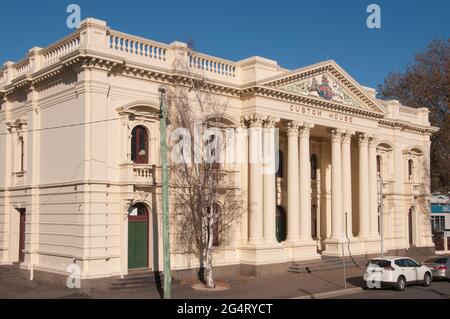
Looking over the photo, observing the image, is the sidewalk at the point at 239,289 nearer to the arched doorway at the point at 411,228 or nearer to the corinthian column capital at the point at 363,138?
the corinthian column capital at the point at 363,138

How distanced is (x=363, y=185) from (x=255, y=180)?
9.64 m

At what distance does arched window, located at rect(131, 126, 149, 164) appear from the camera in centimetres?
2486

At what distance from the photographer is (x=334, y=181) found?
32500 mm

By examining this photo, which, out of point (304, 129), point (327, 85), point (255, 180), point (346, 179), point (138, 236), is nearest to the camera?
point (138, 236)

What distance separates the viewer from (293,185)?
29641mm

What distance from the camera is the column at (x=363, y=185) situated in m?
34.2

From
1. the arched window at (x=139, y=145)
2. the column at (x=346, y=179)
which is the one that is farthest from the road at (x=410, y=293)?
the arched window at (x=139, y=145)

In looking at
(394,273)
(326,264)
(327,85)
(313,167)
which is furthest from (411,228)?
(394,273)

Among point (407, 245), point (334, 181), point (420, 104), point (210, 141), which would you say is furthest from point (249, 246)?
point (420, 104)

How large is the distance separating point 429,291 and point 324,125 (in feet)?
38.5

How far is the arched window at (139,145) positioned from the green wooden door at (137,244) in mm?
2878

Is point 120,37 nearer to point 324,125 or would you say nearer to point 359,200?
point 324,125

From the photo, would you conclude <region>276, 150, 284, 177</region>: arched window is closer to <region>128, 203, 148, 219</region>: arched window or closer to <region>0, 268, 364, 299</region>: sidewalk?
<region>0, 268, 364, 299</region>: sidewalk

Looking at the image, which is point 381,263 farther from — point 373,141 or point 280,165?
point 373,141
